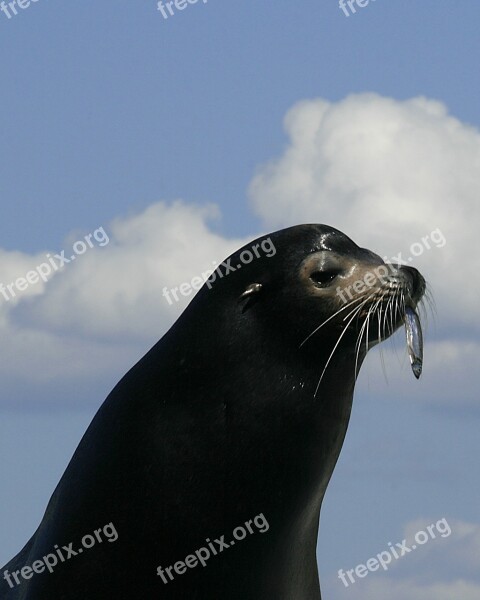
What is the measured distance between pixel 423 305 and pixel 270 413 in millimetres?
1738

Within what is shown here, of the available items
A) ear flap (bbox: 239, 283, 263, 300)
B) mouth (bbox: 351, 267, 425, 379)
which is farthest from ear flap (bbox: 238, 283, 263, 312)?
mouth (bbox: 351, 267, 425, 379)

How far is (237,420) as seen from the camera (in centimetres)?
1405

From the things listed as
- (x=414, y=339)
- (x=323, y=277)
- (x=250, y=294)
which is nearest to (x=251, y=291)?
(x=250, y=294)

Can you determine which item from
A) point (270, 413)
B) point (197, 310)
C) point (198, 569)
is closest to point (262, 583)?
point (198, 569)

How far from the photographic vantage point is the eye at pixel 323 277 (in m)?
14.1

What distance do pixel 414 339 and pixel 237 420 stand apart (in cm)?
169

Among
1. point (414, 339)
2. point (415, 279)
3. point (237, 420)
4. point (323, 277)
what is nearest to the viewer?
point (237, 420)

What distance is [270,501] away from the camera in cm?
1416
